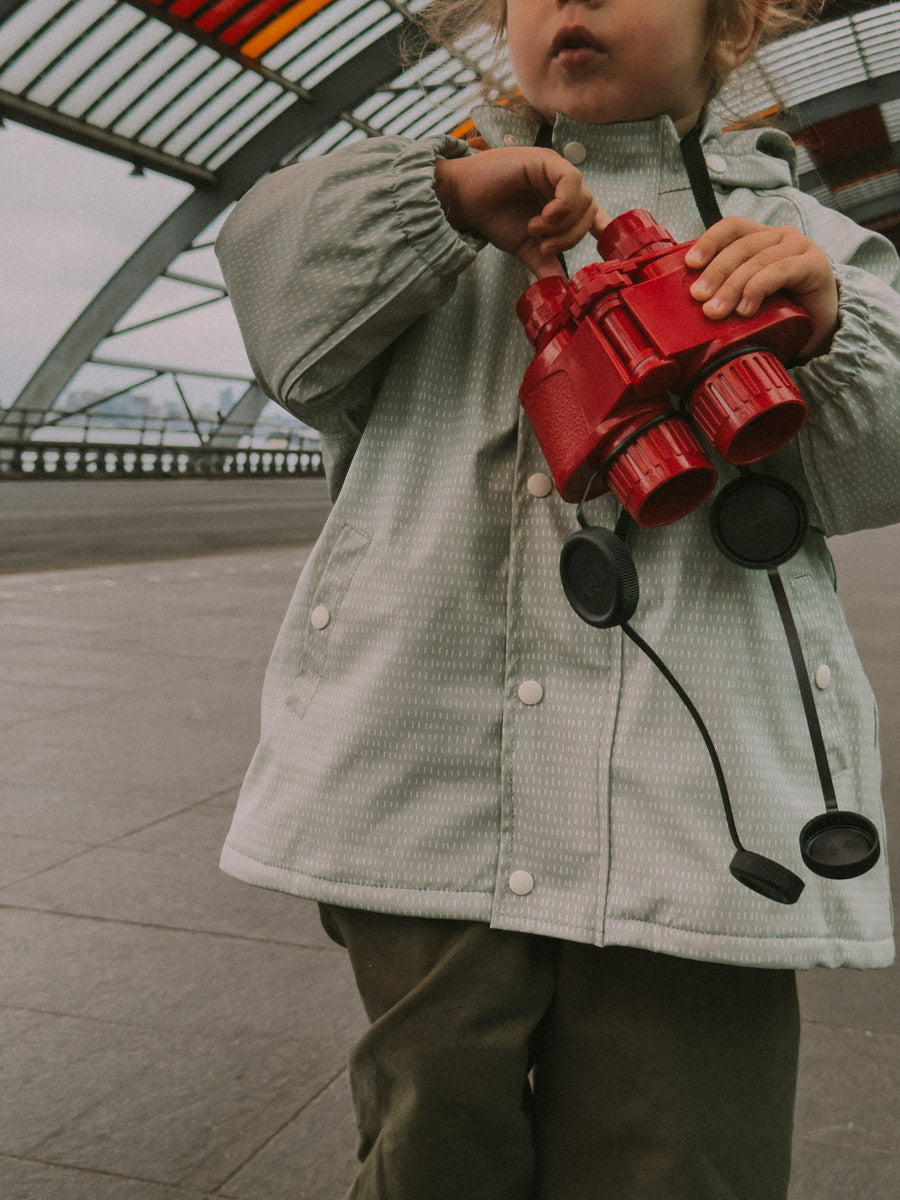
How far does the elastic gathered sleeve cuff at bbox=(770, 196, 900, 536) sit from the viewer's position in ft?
3.91

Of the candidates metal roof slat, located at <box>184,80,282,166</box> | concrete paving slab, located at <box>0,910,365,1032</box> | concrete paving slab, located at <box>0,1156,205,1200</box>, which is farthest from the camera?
metal roof slat, located at <box>184,80,282,166</box>

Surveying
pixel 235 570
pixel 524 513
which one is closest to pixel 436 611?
pixel 524 513

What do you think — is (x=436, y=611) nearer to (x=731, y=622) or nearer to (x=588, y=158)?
(x=731, y=622)

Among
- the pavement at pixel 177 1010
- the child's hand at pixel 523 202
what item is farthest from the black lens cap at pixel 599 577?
the pavement at pixel 177 1010

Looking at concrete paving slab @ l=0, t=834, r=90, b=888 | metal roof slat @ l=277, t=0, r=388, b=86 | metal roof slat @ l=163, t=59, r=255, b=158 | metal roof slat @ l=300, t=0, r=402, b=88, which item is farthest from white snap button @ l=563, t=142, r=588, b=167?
metal roof slat @ l=163, t=59, r=255, b=158

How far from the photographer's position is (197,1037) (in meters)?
2.41

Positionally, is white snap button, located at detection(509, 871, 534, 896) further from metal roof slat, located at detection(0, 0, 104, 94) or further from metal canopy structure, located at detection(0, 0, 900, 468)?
metal roof slat, located at detection(0, 0, 104, 94)

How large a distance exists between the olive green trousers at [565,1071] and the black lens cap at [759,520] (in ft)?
1.32

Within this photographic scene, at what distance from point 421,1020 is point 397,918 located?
108 mm

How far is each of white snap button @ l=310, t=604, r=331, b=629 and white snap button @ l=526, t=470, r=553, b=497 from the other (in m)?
0.25

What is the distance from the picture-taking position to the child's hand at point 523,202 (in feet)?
3.94

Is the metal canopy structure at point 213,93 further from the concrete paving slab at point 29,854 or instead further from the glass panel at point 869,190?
the concrete paving slab at point 29,854

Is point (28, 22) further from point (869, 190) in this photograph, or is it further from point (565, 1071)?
point (869, 190)

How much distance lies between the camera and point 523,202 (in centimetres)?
126
